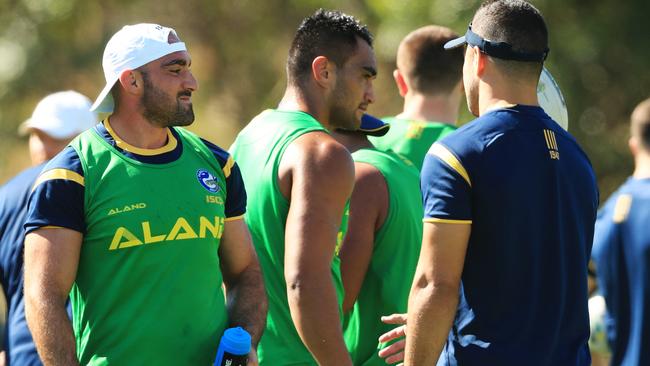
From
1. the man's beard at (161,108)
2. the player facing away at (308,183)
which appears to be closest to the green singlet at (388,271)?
the player facing away at (308,183)

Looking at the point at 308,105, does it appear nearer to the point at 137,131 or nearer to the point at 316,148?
the point at 316,148

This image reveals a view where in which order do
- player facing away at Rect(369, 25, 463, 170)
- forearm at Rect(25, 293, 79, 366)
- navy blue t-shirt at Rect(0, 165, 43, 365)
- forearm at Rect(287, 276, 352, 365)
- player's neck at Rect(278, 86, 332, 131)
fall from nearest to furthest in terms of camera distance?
forearm at Rect(25, 293, 79, 366) < forearm at Rect(287, 276, 352, 365) < player's neck at Rect(278, 86, 332, 131) < navy blue t-shirt at Rect(0, 165, 43, 365) < player facing away at Rect(369, 25, 463, 170)

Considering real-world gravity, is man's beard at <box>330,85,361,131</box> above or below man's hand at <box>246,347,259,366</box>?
above

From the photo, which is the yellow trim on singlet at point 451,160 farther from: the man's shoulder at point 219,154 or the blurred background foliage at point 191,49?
the blurred background foliage at point 191,49

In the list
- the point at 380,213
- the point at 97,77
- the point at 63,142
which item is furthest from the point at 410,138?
the point at 97,77

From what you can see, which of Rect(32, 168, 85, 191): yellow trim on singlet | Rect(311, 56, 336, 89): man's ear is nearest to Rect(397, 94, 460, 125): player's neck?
Rect(311, 56, 336, 89): man's ear

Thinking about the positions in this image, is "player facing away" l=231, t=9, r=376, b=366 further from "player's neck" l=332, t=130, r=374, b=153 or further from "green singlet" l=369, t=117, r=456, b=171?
"green singlet" l=369, t=117, r=456, b=171

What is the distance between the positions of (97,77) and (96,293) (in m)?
11.2

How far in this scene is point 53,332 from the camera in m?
3.47

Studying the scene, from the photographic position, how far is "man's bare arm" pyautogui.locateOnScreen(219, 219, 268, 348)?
3.93 metres

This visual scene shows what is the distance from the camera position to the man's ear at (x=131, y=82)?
151 inches

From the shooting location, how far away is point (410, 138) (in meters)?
5.69

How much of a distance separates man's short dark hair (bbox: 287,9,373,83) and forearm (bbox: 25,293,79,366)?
1.69 m

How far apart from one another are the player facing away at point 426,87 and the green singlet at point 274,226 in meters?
1.32
